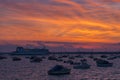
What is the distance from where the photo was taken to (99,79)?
2697 inches

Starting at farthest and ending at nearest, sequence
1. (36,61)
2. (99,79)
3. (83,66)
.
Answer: (36,61), (83,66), (99,79)

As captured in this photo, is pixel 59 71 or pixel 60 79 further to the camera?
pixel 59 71

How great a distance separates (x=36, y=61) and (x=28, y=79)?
82660 millimetres

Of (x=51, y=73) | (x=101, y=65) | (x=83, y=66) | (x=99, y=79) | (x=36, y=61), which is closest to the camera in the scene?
(x=99, y=79)

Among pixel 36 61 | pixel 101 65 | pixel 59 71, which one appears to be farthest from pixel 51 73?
pixel 36 61

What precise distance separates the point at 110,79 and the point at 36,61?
8524 cm

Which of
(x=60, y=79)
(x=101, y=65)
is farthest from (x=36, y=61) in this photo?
(x=60, y=79)

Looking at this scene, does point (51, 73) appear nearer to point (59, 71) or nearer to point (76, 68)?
point (59, 71)

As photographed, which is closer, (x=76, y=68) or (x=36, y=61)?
(x=76, y=68)

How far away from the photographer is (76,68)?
101 m

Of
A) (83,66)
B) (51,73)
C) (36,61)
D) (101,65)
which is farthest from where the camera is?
(36,61)

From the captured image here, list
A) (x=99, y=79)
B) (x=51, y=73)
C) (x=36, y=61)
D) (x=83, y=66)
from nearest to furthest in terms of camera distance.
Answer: (x=99, y=79), (x=51, y=73), (x=83, y=66), (x=36, y=61)

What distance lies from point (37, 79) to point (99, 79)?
1161cm

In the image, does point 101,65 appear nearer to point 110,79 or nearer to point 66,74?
point 66,74
